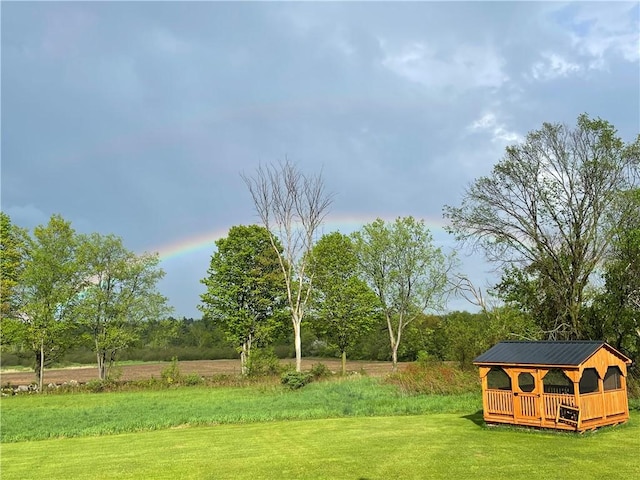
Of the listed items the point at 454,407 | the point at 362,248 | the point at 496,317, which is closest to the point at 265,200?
the point at 362,248

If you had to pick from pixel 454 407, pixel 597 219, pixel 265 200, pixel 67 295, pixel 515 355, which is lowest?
pixel 454 407

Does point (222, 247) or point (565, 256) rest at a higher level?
point (222, 247)

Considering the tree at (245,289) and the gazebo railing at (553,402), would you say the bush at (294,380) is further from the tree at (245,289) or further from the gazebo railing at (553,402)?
Result: the gazebo railing at (553,402)

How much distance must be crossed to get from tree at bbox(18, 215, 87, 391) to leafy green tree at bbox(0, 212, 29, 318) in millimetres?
622

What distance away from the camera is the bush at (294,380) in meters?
31.5

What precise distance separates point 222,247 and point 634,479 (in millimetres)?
36772

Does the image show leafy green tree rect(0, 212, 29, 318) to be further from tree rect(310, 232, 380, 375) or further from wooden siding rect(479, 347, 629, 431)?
wooden siding rect(479, 347, 629, 431)

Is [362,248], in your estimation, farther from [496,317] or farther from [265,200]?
[496,317]

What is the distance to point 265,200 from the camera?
38.8m

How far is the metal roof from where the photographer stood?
1442 cm

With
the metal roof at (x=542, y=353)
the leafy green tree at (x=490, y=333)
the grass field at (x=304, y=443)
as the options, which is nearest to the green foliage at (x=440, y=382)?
the grass field at (x=304, y=443)

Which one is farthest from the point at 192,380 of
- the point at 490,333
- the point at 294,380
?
the point at 490,333

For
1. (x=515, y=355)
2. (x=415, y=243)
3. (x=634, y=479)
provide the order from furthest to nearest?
(x=415, y=243)
(x=515, y=355)
(x=634, y=479)

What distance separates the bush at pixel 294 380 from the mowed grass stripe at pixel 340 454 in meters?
14.2
